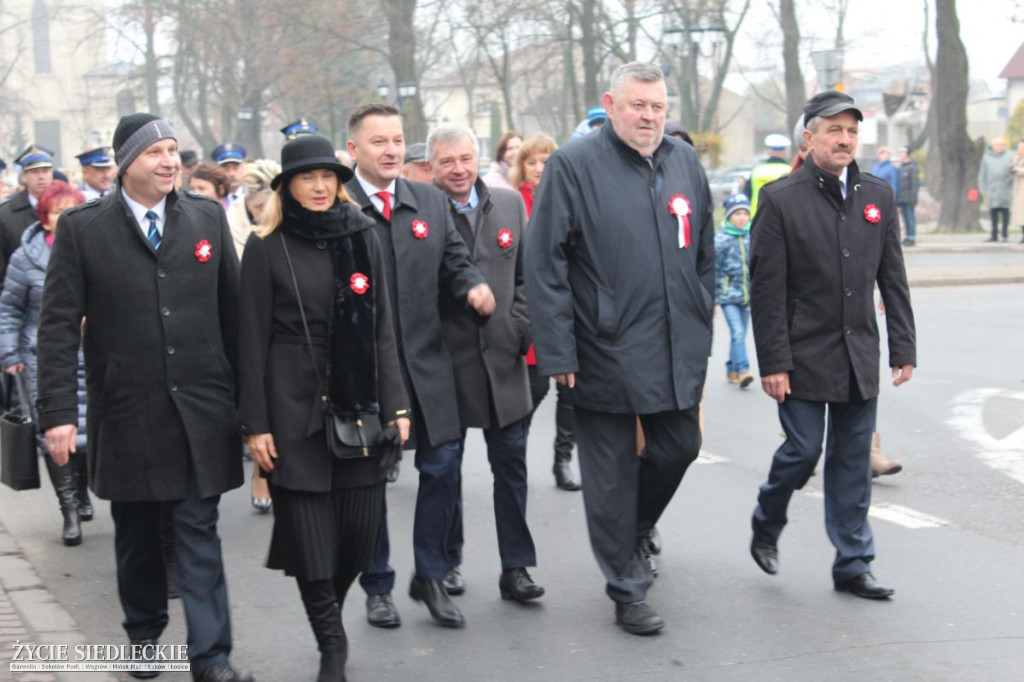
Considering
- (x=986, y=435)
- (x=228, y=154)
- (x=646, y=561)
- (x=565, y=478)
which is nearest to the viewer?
(x=646, y=561)

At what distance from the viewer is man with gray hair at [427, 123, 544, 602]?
19.2 feet

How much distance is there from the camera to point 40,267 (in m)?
7.27

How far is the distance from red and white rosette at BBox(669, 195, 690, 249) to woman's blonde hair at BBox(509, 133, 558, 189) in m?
2.41

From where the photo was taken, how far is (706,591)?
235 inches

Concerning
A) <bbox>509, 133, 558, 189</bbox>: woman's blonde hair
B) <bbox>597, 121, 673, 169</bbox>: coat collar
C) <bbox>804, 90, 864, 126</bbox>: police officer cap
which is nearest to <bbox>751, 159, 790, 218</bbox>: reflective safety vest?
<bbox>509, 133, 558, 189</bbox>: woman's blonde hair

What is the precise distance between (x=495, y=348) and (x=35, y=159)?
5.22m

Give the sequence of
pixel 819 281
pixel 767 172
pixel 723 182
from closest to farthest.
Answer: pixel 819 281 → pixel 767 172 → pixel 723 182

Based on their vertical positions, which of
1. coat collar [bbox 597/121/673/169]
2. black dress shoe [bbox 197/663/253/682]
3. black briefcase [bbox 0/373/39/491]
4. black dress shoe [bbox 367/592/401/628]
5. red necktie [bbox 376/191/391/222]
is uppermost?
coat collar [bbox 597/121/673/169]

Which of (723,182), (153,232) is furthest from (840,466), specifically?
(723,182)

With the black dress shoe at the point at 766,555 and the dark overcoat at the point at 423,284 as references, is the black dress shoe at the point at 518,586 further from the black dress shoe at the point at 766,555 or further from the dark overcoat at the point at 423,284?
the black dress shoe at the point at 766,555

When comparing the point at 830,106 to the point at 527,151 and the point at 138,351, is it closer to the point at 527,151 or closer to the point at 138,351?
the point at 527,151

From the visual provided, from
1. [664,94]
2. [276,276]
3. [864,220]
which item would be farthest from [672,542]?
[276,276]

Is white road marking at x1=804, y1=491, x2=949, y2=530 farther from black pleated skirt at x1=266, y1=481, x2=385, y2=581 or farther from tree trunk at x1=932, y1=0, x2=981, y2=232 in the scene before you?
tree trunk at x1=932, y1=0, x2=981, y2=232

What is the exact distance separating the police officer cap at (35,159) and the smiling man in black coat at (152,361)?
5.09 m
